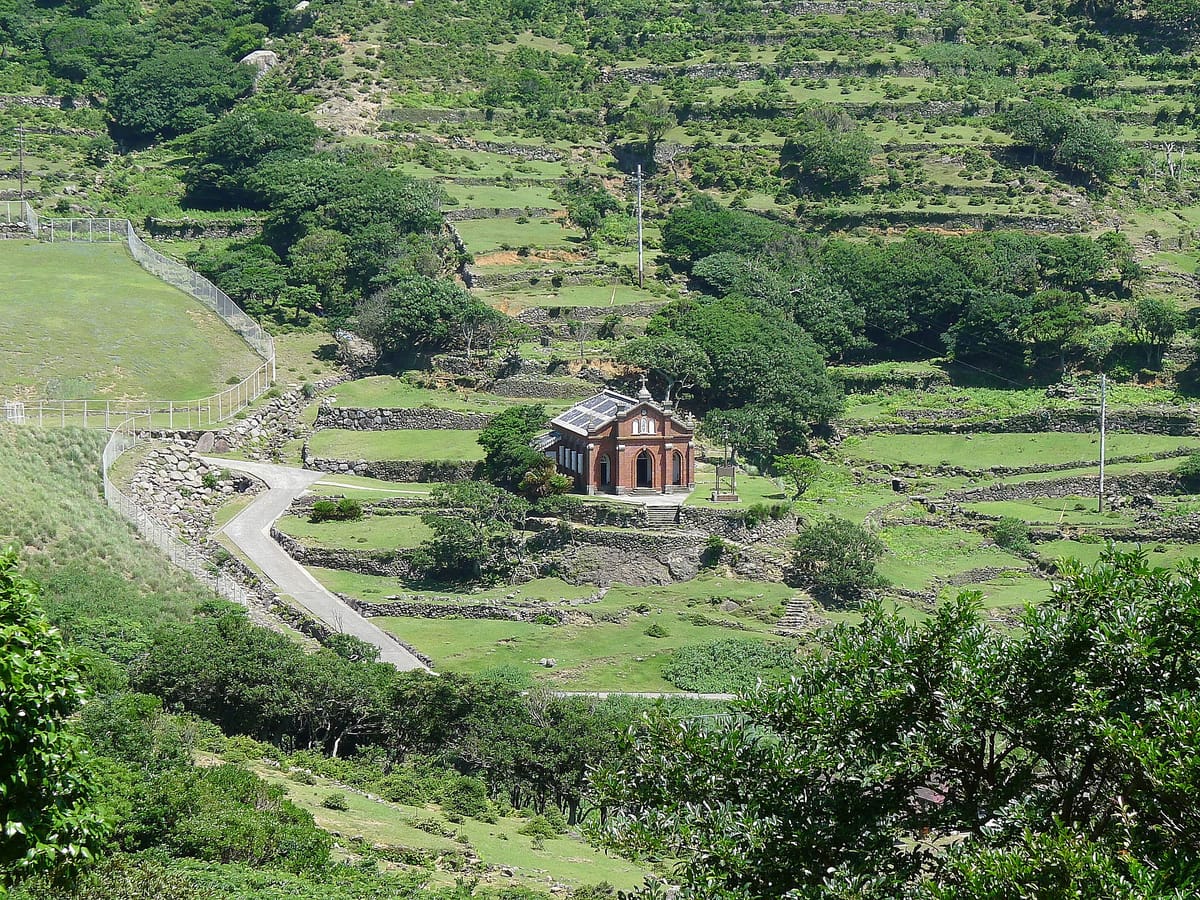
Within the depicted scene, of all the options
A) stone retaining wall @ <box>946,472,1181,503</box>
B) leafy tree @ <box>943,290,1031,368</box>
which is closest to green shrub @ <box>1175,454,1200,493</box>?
stone retaining wall @ <box>946,472,1181,503</box>

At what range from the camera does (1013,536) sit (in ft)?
233

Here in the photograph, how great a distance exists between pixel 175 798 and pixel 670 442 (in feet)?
131

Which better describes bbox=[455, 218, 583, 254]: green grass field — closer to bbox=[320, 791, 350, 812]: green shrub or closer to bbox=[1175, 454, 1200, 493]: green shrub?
bbox=[1175, 454, 1200, 493]: green shrub

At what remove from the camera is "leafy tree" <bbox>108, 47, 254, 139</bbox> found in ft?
374

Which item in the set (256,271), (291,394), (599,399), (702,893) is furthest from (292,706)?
(256,271)

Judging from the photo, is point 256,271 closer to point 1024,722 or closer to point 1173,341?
point 1173,341

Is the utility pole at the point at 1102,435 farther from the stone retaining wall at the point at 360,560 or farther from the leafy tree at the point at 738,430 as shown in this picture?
the stone retaining wall at the point at 360,560

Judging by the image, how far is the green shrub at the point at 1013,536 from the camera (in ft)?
231

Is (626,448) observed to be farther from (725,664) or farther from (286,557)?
(286,557)

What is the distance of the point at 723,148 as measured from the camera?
366 ft

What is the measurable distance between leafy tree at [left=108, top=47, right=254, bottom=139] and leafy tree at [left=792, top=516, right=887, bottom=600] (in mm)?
61732

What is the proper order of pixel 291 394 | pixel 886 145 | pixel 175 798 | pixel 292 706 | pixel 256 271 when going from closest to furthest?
pixel 175 798
pixel 292 706
pixel 291 394
pixel 256 271
pixel 886 145

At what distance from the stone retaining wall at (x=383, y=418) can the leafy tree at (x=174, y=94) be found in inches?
1690

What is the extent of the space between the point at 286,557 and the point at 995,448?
3332cm
